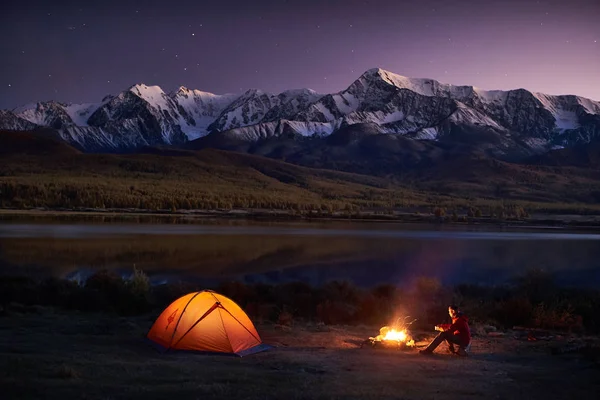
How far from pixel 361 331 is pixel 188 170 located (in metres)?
139

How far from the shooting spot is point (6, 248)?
40.3 metres

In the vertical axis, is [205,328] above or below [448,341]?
above

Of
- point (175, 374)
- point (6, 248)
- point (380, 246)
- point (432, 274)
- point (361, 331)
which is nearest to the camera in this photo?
point (175, 374)

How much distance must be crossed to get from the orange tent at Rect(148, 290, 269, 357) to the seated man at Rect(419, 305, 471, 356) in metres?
3.86

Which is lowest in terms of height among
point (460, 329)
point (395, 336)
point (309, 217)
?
point (309, 217)

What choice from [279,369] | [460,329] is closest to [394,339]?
[460,329]

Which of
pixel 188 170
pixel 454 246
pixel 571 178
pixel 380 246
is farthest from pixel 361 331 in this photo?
pixel 571 178

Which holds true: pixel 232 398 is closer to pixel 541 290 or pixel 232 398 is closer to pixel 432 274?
pixel 541 290

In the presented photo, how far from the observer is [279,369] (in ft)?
40.4

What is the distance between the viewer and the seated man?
1466 cm

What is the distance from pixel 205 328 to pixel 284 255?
28.6 m

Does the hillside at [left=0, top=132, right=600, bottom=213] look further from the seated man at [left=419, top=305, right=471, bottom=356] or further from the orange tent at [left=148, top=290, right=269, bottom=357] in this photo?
the seated man at [left=419, top=305, right=471, bottom=356]

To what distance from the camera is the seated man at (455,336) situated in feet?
48.1

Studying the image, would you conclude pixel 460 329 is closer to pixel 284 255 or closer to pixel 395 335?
pixel 395 335
